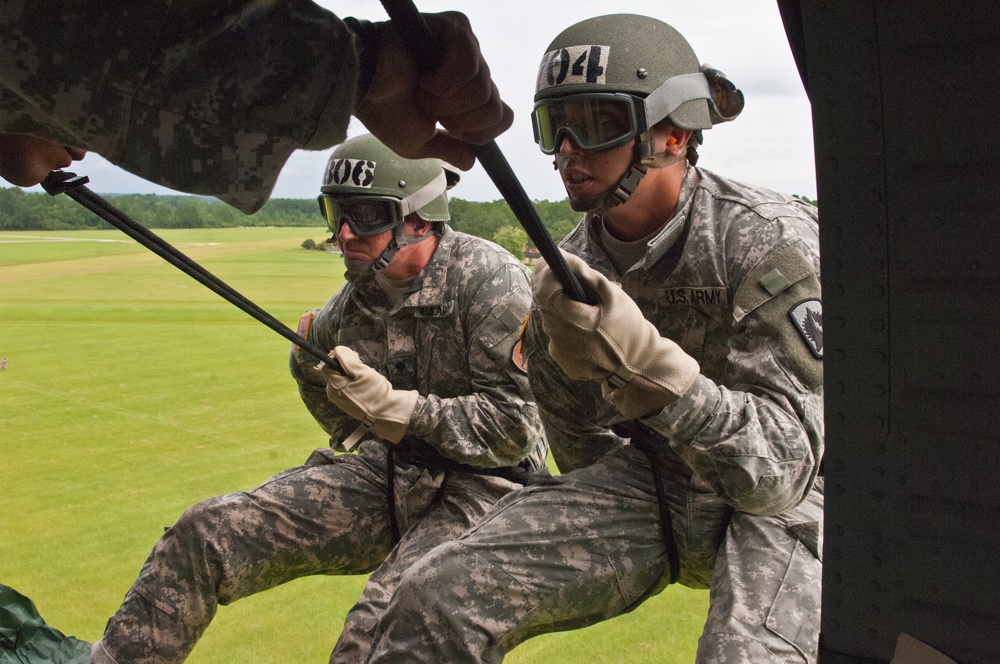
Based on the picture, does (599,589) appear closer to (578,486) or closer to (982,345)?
(578,486)

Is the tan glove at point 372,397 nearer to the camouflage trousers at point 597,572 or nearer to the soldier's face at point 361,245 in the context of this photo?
the soldier's face at point 361,245

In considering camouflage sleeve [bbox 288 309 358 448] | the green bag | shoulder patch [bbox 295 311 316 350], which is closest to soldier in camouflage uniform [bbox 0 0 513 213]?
the green bag

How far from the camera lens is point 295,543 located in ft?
9.48

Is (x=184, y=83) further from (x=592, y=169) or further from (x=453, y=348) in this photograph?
(x=453, y=348)

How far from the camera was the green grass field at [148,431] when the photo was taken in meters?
3.34

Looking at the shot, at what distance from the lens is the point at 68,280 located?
994 centimetres

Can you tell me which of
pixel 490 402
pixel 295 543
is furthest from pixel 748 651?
pixel 295 543

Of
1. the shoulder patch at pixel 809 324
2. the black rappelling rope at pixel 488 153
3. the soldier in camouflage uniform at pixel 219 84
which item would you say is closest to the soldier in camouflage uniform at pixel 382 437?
the shoulder patch at pixel 809 324

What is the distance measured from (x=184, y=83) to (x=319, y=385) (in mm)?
2279

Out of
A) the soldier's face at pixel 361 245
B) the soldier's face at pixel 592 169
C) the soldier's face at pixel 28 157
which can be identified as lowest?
the soldier's face at pixel 361 245

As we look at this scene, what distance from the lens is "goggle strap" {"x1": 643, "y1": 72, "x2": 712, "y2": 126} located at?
2420 mm

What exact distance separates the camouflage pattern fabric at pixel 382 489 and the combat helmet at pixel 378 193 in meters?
0.14

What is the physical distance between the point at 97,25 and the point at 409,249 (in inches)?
82.7

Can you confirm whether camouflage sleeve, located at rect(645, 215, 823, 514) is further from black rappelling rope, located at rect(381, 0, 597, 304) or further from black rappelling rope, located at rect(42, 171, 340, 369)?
black rappelling rope, located at rect(42, 171, 340, 369)
